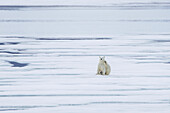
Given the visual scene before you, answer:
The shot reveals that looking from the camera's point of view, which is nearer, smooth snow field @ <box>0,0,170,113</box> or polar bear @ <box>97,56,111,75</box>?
smooth snow field @ <box>0,0,170,113</box>

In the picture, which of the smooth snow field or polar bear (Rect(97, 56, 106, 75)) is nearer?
the smooth snow field

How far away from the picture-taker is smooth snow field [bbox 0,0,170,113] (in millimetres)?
5270

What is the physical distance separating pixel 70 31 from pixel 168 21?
3.51 m

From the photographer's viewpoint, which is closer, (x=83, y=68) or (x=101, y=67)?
(x=101, y=67)

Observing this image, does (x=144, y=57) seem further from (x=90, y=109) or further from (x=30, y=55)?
(x=90, y=109)

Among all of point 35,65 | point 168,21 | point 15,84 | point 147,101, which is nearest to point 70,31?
point 168,21

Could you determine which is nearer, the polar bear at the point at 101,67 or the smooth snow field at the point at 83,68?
the smooth snow field at the point at 83,68

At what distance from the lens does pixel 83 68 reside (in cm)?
738

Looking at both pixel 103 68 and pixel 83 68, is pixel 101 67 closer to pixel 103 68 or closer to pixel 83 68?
pixel 103 68

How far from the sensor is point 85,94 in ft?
18.6

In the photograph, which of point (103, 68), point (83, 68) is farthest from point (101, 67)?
point (83, 68)

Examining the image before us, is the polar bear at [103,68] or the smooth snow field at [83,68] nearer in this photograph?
the smooth snow field at [83,68]

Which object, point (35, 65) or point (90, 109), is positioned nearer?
point (90, 109)

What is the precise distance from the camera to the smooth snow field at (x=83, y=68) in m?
5.27
